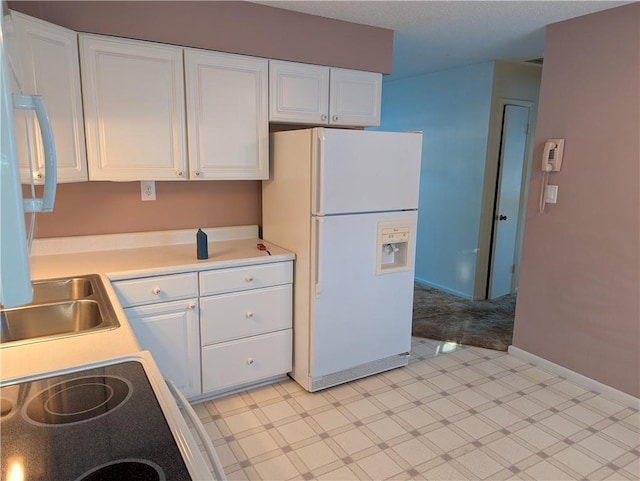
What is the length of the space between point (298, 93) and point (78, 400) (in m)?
2.23

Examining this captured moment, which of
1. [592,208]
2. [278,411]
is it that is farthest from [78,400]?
[592,208]

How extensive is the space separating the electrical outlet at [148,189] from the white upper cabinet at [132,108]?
314mm

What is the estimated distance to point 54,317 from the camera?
1.72 meters

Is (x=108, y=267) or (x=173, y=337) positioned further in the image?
(x=173, y=337)

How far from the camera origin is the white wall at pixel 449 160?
Result: 4.26m

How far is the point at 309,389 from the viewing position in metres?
2.72

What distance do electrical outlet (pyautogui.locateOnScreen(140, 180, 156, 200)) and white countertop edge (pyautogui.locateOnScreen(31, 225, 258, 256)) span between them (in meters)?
0.23

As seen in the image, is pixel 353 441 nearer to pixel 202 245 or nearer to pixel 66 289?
pixel 202 245

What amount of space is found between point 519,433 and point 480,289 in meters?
2.29

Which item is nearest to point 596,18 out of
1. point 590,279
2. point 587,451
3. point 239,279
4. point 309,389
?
point 590,279

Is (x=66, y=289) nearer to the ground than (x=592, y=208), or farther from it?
nearer to the ground

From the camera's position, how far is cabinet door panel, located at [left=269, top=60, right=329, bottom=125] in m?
2.72

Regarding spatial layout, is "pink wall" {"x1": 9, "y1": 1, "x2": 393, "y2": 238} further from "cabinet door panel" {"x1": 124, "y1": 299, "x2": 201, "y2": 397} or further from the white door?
the white door

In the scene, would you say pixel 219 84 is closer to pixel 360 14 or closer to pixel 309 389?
pixel 360 14
